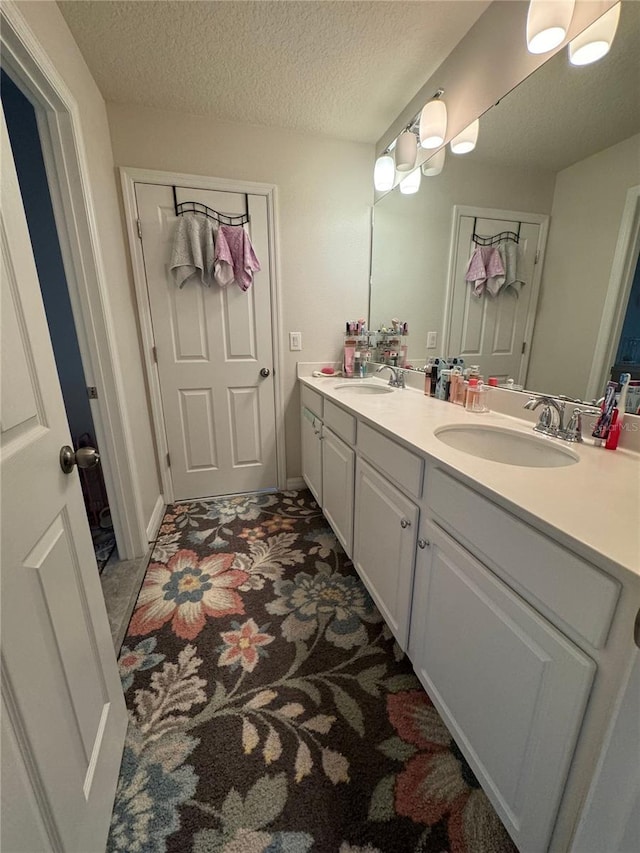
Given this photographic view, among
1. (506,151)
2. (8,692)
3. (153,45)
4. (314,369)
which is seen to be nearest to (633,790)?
(8,692)

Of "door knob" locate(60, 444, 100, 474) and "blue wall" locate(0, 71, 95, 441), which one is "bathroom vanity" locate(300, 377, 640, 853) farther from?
"blue wall" locate(0, 71, 95, 441)

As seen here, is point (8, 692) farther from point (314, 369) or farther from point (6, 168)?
point (314, 369)

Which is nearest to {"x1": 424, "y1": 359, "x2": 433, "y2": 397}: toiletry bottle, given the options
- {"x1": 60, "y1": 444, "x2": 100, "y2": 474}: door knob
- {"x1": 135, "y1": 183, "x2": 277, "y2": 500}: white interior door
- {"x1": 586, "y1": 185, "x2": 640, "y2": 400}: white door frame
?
{"x1": 586, "y1": 185, "x2": 640, "y2": 400}: white door frame

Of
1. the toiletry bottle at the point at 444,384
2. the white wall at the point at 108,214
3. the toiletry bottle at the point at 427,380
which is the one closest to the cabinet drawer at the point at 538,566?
the toiletry bottle at the point at 444,384

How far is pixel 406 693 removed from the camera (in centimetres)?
114

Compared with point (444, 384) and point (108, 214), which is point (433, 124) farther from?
point (108, 214)

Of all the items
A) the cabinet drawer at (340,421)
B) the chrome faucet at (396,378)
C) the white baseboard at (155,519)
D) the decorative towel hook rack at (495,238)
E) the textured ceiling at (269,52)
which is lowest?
the white baseboard at (155,519)

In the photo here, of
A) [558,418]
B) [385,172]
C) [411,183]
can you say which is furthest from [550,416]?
[385,172]

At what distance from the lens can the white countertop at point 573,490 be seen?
1.75 ft

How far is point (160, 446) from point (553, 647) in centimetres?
225

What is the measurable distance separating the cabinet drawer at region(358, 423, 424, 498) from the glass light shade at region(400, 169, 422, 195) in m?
1.42

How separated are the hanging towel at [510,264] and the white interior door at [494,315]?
1 cm

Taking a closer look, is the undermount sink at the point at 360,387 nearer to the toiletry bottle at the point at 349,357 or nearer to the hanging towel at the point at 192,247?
the toiletry bottle at the point at 349,357

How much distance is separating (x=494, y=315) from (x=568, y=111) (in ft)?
2.09
